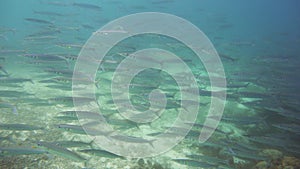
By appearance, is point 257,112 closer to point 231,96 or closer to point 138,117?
point 231,96

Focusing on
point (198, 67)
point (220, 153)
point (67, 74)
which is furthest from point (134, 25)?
point (220, 153)

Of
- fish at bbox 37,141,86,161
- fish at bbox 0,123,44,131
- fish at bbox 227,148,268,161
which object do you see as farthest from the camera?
fish at bbox 0,123,44,131

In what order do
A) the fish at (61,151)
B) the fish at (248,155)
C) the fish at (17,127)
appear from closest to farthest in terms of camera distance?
the fish at (61,151), the fish at (248,155), the fish at (17,127)

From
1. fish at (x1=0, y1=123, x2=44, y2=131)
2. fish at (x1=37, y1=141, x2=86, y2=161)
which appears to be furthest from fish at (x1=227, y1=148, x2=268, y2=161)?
fish at (x1=0, y1=123, x2=44, y2=131)

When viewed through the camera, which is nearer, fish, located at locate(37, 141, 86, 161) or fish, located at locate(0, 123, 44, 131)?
fish, located at locate(37, 141, 86, 161)

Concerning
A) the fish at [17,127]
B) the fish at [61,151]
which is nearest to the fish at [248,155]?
the fish at [61,151]

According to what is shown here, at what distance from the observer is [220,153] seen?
7.91 metres

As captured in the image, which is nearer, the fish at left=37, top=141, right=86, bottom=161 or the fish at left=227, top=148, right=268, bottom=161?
the fish at left=37, top=141, right=86, bottom=161

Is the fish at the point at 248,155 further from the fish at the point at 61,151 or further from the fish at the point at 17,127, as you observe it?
the fish at the point at 17,127

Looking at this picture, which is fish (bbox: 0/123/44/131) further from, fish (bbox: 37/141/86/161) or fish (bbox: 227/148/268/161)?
fish (bbox: 227/148/268/161)

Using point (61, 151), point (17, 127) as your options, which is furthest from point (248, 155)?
point (17, 127)

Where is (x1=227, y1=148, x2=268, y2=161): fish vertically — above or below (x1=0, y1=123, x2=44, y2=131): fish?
below

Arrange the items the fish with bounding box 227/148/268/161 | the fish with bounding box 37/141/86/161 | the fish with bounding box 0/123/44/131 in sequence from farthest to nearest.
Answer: the fish with bounding box 0/123/44/131
the fish with bounding box 227/148/268/161
the fish with bounding box 37/141/86/161

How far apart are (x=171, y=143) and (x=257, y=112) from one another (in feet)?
12.9
